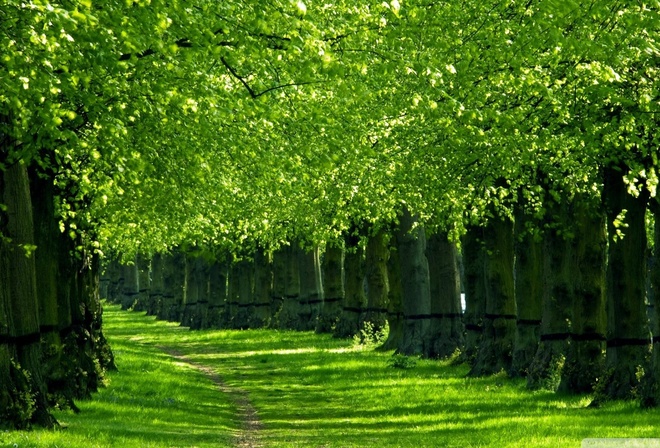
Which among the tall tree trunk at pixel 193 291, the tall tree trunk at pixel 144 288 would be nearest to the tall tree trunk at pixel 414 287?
the tall tree trunk at pixel 193 291

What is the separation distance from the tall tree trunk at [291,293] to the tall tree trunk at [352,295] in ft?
32.0

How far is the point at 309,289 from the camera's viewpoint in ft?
193

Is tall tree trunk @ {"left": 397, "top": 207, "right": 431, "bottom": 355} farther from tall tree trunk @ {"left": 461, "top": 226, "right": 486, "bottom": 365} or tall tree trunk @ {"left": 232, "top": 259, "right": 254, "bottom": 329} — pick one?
tall tree trunk @ {"left": 232, "top": 259, "right": 254, "bottom": 329}

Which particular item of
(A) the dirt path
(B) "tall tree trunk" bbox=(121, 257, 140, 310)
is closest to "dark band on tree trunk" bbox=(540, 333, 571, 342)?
(A) the dirt path

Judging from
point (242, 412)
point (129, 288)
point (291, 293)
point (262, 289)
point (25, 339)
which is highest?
point (129, 288)

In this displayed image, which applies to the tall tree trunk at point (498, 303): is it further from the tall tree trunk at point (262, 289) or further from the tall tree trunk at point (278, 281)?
the tall tree trunk at point (278, 281)

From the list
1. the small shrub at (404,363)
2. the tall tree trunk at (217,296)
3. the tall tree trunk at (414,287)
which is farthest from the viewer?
the tall tree trunk at (217,296)

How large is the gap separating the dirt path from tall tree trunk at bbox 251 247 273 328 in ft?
71.3

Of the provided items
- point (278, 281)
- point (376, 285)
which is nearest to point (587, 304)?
point (376, 285)

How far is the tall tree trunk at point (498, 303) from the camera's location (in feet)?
101

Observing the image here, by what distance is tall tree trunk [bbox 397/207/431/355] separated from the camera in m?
36.8

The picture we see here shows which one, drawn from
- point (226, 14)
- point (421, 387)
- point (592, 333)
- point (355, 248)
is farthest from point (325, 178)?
point (355, 248)

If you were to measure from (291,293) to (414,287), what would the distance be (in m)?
25.1

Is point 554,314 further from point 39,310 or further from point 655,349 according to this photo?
point 39,310
